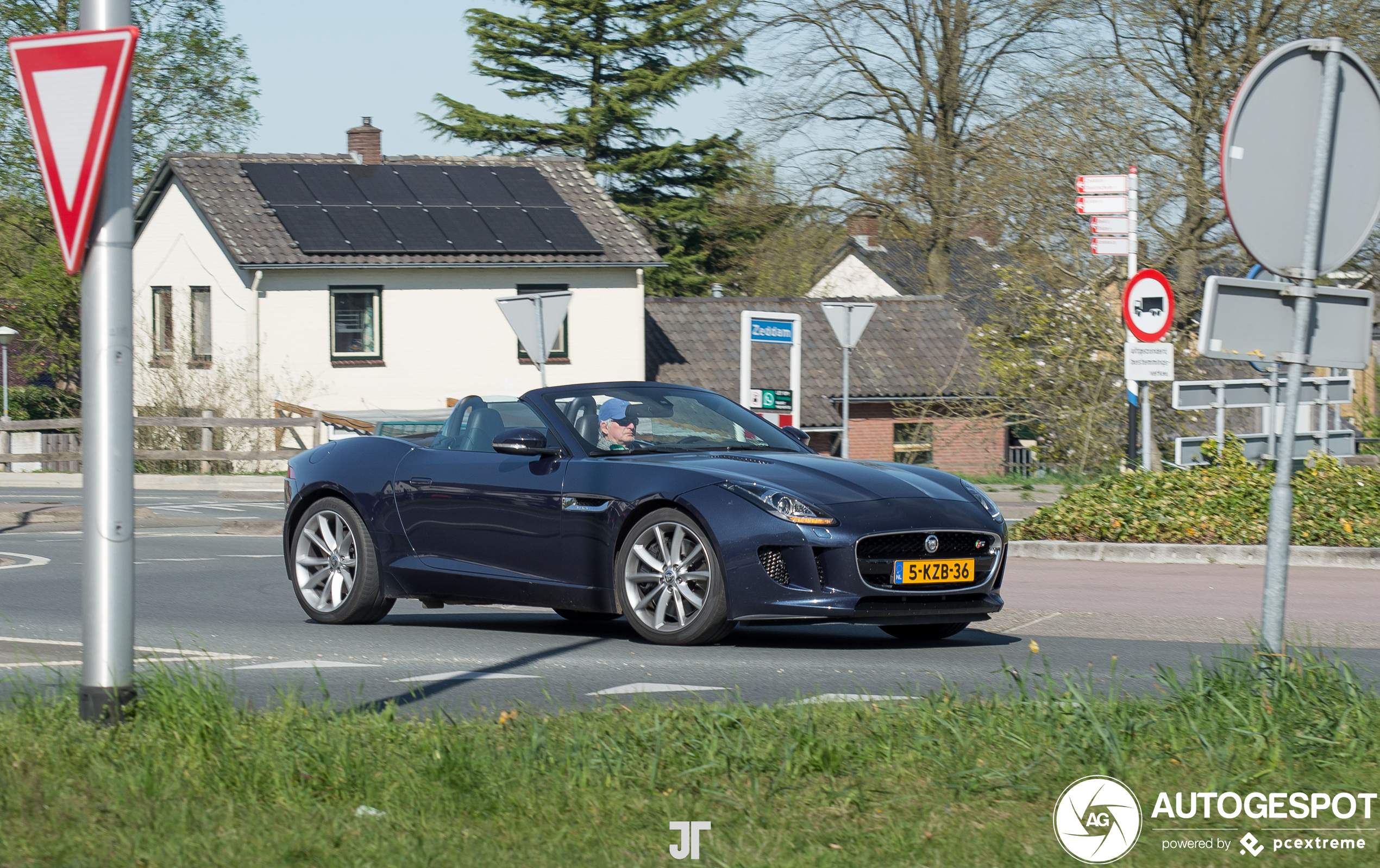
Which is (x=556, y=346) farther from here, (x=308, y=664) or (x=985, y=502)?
(x=308, y=664)

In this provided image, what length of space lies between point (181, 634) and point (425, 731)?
15.3 feet

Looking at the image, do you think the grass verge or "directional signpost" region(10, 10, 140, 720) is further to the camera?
the grass verge

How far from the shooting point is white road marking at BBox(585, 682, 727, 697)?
6996 millimetres

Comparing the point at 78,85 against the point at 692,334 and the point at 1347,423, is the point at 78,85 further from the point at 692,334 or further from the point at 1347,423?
the point at 692,334

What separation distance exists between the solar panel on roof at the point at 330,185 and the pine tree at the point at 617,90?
761cm

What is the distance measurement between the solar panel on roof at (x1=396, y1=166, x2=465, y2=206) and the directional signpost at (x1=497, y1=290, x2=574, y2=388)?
25.0 m

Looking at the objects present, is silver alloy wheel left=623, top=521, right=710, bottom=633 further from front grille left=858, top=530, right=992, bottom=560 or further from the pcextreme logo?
→ the pcextreme logo

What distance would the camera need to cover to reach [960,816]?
185 inches

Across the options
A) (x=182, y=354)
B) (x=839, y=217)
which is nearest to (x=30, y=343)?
(x=182, y=354)

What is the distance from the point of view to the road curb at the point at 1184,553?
1364 cm

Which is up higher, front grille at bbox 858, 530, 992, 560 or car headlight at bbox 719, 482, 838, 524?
car headlight at bbox 719, 482, 838, 524

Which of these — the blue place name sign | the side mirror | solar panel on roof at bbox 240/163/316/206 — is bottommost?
the side mirror

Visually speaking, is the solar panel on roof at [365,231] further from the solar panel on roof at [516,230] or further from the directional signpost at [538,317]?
the directional signpost at [538,317]

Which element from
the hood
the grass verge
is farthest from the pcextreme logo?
the grass verge
